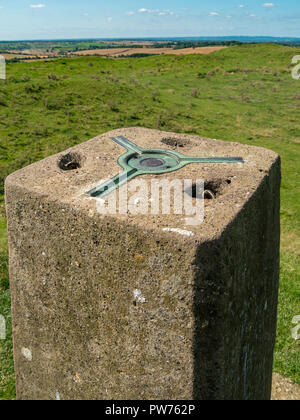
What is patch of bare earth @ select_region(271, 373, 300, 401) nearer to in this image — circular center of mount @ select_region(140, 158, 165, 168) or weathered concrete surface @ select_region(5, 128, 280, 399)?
weathered concrete surface @ select_region(5, 128, 280, 399)

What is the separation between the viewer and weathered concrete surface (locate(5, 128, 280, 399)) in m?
1.88

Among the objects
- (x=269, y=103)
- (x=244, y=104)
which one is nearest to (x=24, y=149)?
(x=244, y=104)

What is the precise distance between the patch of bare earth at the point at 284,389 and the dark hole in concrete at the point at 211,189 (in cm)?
252

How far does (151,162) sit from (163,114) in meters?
10.3

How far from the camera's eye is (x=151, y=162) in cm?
276

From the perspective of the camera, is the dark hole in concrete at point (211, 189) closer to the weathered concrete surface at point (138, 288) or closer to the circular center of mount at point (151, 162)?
the weathered concrete surface at point (138, 288)

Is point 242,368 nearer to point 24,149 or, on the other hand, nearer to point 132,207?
point 132,207

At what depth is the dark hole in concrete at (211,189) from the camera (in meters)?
2.29

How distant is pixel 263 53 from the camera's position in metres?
27.3

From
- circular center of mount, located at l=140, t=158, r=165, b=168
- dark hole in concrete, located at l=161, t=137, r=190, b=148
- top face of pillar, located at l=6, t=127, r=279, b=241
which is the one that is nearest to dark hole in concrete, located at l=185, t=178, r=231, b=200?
top face of pillar, located at l=6, t=127, r=279, b=241

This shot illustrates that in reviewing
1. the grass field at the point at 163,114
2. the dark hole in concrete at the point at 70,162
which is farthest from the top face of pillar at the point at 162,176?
the grass field at the point at 163,114

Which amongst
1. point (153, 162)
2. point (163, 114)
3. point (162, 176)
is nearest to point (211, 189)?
point (162, 176)

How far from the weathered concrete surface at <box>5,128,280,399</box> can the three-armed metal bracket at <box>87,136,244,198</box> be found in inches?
4.0

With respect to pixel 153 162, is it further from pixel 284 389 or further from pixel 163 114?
pixel 163 114
